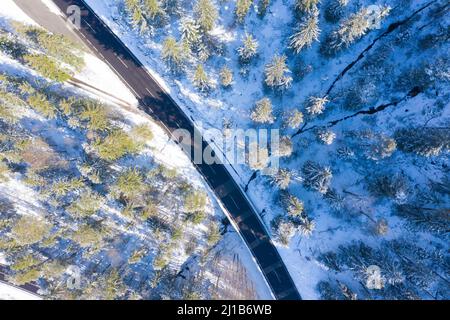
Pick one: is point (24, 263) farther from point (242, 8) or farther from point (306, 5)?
point (306, 5)

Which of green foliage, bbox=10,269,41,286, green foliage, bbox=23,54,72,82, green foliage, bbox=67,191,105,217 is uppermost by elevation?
green foliage, bbox=23,54,72,82

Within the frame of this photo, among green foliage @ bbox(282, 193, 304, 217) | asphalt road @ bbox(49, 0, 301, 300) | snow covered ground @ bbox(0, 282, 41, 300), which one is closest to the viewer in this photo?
green foliage @ bbox(282, 193, 304, 217)

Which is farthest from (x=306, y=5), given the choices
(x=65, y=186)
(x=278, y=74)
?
(x=65, y=186)

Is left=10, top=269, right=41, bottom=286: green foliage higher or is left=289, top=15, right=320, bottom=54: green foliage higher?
left=289, top=15, right=320, bottom=54: green foliage

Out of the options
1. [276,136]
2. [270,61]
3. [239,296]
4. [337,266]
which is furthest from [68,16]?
[337,266]

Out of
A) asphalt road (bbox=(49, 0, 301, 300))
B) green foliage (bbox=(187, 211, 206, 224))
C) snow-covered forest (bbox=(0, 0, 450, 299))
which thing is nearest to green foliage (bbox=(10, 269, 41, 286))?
snow-covered forest (bbox=(0, 0, 450, 299))

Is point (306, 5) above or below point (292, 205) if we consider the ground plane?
above

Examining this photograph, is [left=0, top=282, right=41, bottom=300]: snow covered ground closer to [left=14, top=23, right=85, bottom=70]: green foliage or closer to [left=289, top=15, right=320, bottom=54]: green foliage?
[left=14, top=23, right=85, bottom=70]: green foliage
